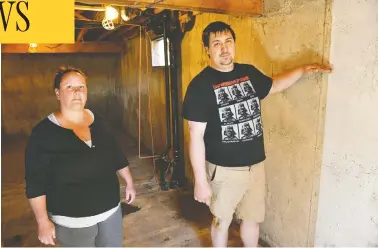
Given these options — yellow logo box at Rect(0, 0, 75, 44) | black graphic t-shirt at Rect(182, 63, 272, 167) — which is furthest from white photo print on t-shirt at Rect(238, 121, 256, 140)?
yellow logo box at Rect(0, 0, 75, 44)

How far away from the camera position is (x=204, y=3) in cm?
212

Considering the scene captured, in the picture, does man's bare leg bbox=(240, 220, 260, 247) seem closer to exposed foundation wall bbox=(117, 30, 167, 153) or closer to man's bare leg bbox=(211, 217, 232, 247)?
man's bare leg bbox=(211, 217, 232, 247)

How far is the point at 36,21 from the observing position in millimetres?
1212

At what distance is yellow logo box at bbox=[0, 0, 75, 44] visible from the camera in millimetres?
1160

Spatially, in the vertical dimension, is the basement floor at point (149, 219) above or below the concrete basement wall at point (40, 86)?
below

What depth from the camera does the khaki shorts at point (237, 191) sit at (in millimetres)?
1975

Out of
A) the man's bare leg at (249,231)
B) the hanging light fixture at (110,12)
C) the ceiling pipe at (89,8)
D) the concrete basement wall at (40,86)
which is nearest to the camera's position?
the man's bare leg at (249,231)

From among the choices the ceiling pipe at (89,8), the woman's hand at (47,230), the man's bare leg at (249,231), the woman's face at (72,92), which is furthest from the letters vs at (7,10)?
the ceiling pipe at (89,8)

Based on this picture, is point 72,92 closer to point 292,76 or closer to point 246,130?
point 246,130

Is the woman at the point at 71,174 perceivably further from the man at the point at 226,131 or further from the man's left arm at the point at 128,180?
the man at the point at 226,131

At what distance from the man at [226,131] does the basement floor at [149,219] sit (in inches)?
30.4

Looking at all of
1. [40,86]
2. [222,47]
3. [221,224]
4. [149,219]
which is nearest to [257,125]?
[222,47]

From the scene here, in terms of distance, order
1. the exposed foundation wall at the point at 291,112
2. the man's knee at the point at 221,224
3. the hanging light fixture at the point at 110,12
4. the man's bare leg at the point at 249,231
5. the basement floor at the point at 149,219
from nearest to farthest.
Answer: the exposed foundation wall at the point at 291,112 → the man's knee at the point at 221,224 → the man's bare leg at the point at 249,231 → the basement floor at the point at 149,219 → the hanging light fixture at the point at 110,12

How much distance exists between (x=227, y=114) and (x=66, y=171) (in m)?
0.95
